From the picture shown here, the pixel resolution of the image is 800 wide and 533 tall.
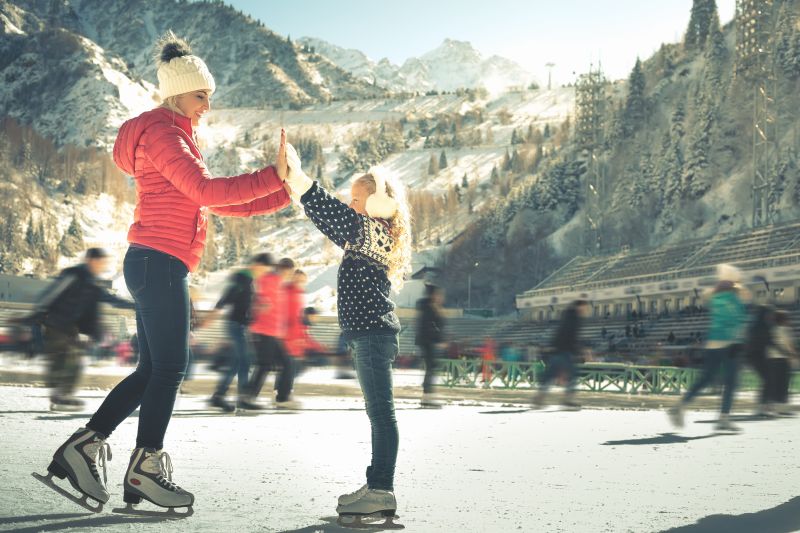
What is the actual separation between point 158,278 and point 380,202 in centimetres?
94

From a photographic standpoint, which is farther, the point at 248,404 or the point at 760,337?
the point at 760,337

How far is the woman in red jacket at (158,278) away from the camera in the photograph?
A: 3643 millimetres

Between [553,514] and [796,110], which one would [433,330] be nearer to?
[553,514]

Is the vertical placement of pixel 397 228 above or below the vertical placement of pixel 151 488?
above

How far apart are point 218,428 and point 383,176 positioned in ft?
13.1

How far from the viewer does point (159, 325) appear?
3.69 meters

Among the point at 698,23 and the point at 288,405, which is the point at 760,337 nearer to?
the point at 288,405

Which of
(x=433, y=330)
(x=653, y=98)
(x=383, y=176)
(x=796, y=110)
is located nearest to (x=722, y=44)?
(x=653, y=98)

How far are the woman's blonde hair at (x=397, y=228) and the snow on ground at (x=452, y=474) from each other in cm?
100

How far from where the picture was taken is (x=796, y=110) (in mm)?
73688

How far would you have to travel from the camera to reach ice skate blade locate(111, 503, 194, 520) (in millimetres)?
3564

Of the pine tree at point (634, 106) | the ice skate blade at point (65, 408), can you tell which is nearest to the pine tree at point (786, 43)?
the pine tree at point (634, 106)

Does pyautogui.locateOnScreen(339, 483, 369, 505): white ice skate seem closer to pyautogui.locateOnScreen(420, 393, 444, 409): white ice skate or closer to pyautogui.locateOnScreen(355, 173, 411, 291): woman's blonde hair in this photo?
pyautogui.locateOnScreen(355, 173, 411, 291): woman's blonde hair

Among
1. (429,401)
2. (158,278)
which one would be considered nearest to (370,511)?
(158,278)
